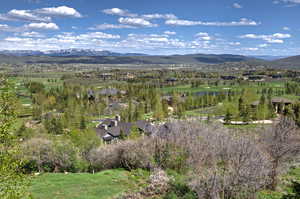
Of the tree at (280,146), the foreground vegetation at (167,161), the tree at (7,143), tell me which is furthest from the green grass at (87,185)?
the tree at (280,146)

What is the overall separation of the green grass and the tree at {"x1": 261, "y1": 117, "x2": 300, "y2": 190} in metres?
8.39

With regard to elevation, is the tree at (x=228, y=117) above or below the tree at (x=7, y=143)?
below

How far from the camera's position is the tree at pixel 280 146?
16.3 meters

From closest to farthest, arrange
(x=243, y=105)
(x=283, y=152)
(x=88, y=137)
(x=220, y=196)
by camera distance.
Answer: (x=220, y=196), (x=283, y=152), (x=88, y=137), (x=243, y=105)

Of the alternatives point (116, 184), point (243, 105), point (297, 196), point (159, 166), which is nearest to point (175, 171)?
point (159, 166)

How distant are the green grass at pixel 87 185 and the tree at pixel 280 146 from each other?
839 cm

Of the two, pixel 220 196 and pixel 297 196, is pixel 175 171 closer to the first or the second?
pixel 220 196

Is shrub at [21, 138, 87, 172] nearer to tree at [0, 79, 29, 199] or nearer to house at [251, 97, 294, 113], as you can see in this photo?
tree at [0, 79, 29, 199]

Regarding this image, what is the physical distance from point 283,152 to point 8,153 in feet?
49.5

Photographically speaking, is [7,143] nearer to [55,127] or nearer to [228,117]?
[55,127]

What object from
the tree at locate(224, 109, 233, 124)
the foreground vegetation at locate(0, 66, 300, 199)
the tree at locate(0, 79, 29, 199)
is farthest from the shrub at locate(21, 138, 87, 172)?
the tree at locate(224, 109, 233, 124)

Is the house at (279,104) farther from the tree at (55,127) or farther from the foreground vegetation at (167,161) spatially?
the foreground vegetation at (167,161)

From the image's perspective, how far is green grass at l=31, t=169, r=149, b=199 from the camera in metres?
16.0

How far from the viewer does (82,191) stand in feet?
54.5
